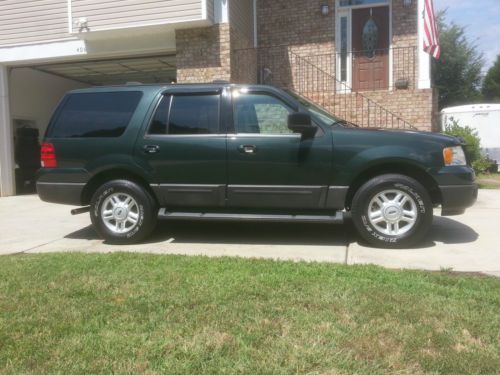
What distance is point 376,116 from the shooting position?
419 inches

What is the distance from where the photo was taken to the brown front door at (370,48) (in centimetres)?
1246

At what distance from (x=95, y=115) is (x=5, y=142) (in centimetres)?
705

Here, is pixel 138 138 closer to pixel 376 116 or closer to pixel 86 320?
pixel 86 320

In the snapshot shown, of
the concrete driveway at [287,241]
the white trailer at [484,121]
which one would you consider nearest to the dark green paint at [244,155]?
the concrete driveway at [287,241]

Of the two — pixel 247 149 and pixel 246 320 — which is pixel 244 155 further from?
pixel 246 320

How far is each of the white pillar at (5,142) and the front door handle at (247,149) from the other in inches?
337

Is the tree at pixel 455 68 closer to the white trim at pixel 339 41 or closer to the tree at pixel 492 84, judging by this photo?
the tree at pixel 492 84

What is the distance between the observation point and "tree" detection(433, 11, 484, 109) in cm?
2861

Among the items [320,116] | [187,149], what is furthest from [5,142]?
[320,116]

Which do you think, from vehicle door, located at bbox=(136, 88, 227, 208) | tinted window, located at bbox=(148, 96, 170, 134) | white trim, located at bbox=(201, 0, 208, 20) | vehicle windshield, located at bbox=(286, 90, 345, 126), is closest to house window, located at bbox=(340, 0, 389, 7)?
white trim, located at bbox=(201, 0, 208, 20)

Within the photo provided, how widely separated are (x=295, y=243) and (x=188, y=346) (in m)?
3.13

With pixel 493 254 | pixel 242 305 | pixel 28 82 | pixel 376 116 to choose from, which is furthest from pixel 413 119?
pixel 28 82

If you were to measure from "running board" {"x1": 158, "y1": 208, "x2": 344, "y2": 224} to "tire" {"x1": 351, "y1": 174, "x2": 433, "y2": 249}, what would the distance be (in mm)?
262

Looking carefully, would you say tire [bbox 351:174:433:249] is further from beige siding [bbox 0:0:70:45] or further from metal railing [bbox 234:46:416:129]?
beige siding [bbox 0:0:70:45]
